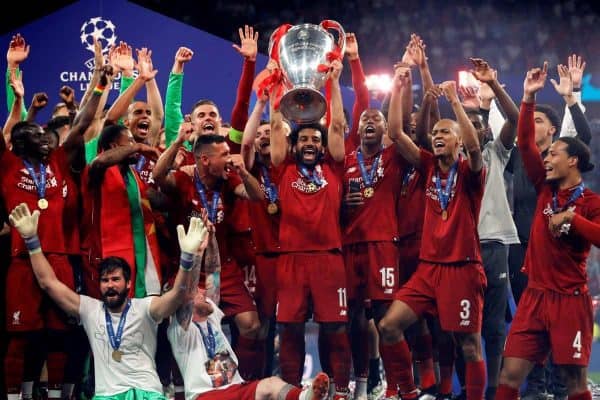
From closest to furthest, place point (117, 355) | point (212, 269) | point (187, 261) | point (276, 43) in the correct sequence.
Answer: point (187, 261), point (117, 355), point (212, 269), point (276, 43)

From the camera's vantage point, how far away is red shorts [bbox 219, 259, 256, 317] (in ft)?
19.9

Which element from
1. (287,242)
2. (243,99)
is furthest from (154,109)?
(287,242)

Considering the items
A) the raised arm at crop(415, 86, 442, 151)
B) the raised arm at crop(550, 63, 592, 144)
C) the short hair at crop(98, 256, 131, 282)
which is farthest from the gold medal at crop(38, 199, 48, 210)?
the raised arm at crop(550, 63, 592, 144)

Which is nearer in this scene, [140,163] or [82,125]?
[82,125]

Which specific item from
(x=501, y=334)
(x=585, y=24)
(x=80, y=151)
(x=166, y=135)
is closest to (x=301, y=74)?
(x=166, y=135)

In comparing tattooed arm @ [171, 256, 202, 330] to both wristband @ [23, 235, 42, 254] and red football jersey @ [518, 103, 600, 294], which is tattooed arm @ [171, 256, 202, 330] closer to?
wristband @ [23, 235, 42, 254]

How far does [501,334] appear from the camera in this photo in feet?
21.3

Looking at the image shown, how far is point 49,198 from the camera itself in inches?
231

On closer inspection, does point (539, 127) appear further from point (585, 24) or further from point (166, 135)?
point (585, 24)

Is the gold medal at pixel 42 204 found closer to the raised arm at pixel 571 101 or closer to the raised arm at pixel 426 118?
the raised arm at pixel 426 118

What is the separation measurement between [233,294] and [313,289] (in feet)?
1.64

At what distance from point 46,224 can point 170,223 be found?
0.75 metres

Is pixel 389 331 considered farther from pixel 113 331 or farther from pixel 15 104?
pixel 15 104

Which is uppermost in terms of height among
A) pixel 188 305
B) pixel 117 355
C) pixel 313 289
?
pixel 313 289
